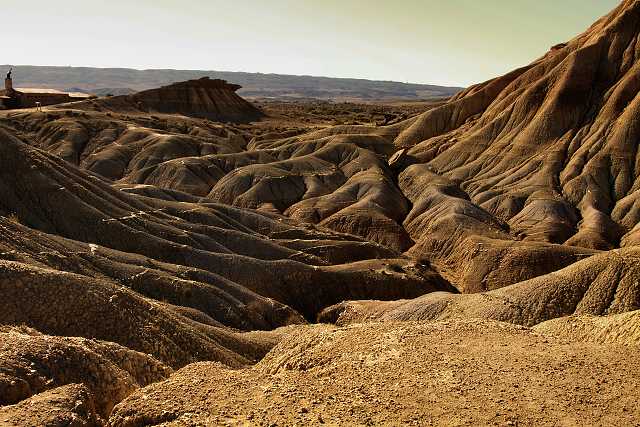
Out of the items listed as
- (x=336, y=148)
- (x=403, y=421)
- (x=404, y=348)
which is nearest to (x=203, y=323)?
(x=404, y=348)

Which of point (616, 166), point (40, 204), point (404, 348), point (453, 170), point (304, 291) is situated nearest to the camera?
point (404, 348)

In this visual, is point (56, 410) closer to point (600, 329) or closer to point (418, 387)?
point (418, 387)

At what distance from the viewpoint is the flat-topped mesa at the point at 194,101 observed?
353 feet

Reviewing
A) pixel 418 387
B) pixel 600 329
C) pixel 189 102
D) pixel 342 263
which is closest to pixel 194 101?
pixel 189 102

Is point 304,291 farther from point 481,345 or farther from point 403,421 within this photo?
point 403,421

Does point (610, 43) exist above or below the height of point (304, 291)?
above

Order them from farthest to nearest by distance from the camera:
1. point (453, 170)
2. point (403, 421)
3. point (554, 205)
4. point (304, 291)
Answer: point (453, 170)
point (554, 205)
point (304, 291)
point (403, 421)

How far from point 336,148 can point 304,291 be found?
42175 mm

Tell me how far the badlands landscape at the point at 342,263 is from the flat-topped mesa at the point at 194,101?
42.6 feet

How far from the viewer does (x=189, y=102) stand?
109 meters

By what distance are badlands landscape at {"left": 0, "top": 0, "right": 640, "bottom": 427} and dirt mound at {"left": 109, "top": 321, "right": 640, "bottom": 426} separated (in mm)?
65

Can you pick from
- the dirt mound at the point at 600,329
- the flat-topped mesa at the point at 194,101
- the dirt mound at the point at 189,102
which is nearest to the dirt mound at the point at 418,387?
the dirt mound at the point at 600,329

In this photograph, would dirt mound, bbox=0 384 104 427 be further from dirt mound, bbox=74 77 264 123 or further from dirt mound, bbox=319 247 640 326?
dirt mound, bbox=74 77 264 123

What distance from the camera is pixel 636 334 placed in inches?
625
